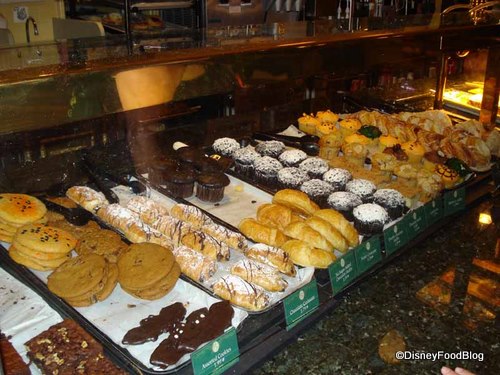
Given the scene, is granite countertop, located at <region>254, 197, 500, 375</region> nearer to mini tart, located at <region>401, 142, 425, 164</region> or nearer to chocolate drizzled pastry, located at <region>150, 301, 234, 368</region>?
chocolate drizzled pastry, located at <region>150, 301, 234, 368</region>

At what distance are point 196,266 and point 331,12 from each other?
677cm

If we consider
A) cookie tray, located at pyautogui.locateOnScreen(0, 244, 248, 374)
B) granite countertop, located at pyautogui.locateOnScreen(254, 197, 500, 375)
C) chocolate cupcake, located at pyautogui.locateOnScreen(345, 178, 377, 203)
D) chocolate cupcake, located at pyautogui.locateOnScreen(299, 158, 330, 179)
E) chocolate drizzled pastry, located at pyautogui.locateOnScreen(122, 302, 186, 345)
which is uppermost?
chocolate cupcake, located at pyautogui.locateOnScreen(299, 158, 330, 179)

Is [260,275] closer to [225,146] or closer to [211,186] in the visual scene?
[211,186]

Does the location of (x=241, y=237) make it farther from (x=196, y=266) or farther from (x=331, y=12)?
(x=331, y=12)

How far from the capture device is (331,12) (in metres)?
7.84

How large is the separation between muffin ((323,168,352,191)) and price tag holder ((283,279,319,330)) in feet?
2.88

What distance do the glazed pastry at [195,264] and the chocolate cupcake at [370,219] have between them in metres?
0.73

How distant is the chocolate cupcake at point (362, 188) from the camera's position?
2568 mm

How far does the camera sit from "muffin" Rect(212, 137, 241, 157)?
290 centimetres

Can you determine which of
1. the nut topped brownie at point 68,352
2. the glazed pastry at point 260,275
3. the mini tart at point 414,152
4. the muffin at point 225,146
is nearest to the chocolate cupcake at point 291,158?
the muffin at point 225,146

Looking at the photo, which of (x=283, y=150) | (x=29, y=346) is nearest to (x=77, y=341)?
(x=29, y=346)

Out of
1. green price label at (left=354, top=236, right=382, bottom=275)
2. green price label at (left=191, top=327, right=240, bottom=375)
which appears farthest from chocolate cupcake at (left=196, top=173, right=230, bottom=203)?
green price label at (left=191, top=327, right=240, bottom=375)

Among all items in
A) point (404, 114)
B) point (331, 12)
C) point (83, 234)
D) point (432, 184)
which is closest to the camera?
point (83, 234)

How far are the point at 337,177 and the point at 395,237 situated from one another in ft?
1.72
